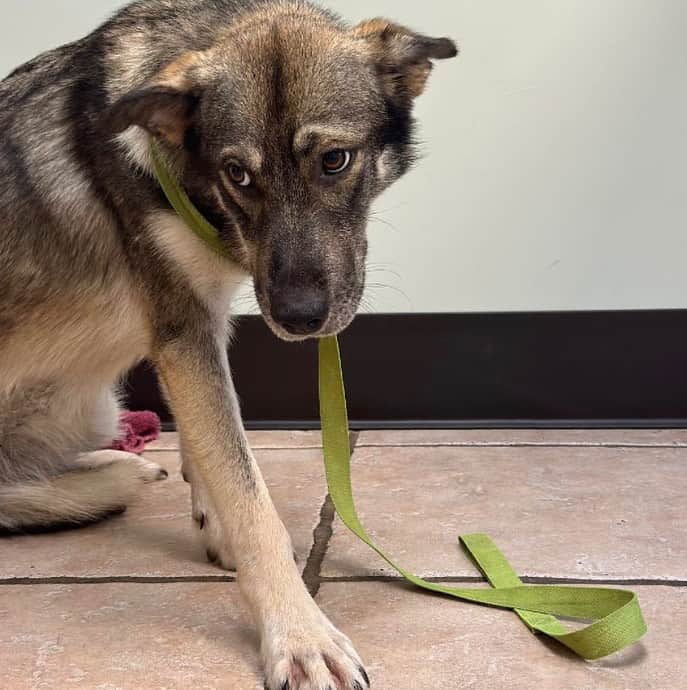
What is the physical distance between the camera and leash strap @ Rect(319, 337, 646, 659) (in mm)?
1405

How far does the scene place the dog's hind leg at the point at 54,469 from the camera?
2.01 m

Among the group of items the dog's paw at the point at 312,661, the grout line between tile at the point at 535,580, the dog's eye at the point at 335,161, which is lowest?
the grout line between tile at the point at 535,580

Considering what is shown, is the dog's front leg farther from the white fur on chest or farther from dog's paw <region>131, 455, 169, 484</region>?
dog's paw <region>131, 455, 169, 484</region>

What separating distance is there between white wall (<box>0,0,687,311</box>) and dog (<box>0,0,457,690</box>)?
0.90 meters

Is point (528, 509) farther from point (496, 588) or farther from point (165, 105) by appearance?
point (165, 105)

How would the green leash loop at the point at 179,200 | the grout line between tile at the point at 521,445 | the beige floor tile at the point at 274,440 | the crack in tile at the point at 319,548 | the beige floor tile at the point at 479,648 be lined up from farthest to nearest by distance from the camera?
the beige floor tile at the point at 274,440 → the grout line between tile at the point at 521,445 → the crack in tile at the point at 319,548 → the green leash loop at the point at 179,200 → the beige floor tile at the point at 479,648

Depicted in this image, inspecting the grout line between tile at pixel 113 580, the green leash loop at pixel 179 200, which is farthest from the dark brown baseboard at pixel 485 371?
the green leash loop at pixel 179 200

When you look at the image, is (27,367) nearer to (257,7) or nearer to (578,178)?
(257,7)

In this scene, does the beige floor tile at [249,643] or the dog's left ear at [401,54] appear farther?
the dog's left ear at [401,54]

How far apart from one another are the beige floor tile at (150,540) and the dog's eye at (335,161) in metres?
0.79

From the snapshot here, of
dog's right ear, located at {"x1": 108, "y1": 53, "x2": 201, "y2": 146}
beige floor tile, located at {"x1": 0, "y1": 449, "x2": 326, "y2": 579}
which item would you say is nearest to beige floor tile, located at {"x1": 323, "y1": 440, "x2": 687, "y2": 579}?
beige floor tile, located at {"x1": 0, "y1": 449, "x2": 326, "y2": 579}

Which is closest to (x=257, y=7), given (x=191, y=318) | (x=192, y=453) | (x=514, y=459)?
(x=191, y=318)

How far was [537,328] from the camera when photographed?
8.74 ft

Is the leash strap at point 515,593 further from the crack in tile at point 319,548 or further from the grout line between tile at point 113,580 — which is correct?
the grout line between tile at point 113,580
